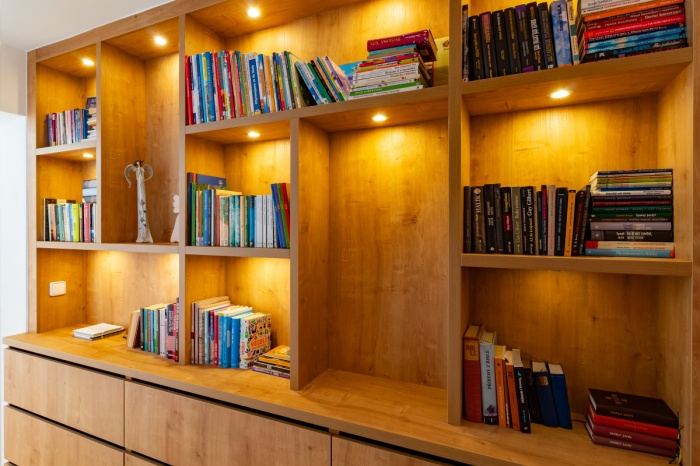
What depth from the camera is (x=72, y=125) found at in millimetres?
2246

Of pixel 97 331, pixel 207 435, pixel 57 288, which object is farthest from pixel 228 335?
pixel 57 288

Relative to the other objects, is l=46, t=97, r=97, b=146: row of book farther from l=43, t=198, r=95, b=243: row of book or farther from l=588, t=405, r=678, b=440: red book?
l=588, t=405, r=678, b=440: red book

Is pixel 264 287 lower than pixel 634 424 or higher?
higher

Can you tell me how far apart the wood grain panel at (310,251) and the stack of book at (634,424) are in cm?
103

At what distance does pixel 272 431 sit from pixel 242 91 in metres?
1.40

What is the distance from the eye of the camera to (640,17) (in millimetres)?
1072

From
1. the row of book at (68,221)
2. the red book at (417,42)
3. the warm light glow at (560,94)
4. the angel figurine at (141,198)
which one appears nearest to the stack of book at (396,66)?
the red book at (417,42)

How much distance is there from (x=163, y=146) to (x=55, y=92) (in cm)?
89

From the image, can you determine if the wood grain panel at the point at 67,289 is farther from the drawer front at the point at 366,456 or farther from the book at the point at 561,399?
the book at the point at 561,399

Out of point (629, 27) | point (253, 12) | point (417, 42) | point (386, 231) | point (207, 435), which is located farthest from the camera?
point (253, 12)

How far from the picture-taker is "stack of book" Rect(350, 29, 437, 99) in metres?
1.35

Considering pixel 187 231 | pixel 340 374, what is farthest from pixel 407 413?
pixel 187 231

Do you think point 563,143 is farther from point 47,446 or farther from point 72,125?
point 47,446

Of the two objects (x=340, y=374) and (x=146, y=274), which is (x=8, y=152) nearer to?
(x=146, y=274)
